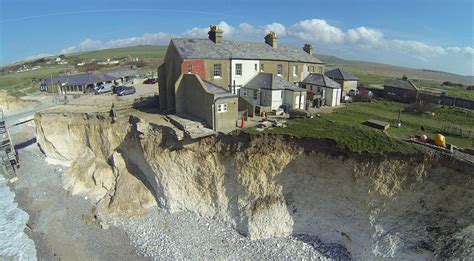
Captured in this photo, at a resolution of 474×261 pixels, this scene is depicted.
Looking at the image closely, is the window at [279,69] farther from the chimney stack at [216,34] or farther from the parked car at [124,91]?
the parked car at [124,91]

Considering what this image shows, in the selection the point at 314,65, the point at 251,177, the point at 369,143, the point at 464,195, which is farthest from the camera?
the point at 314,65

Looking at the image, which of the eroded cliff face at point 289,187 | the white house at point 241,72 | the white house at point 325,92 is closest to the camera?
the eroded cliff face at point 289,187

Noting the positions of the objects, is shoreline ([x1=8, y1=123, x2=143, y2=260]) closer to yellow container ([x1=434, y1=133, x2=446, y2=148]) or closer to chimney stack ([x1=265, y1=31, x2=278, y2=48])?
yellow container ([x1=434, y1=133, x2=446, y2=148])

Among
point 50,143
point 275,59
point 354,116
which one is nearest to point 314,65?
point 275,59

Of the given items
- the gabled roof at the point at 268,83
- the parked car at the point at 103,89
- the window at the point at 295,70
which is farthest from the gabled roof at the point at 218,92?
the parked car at the point at 103,89

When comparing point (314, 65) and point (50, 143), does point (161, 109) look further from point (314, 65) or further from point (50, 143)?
point (314, 65)

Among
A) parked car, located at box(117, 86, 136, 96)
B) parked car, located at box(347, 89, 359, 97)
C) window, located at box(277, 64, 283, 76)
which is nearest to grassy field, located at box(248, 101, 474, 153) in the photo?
parked car, located at box(347, 89, 359, 97)
